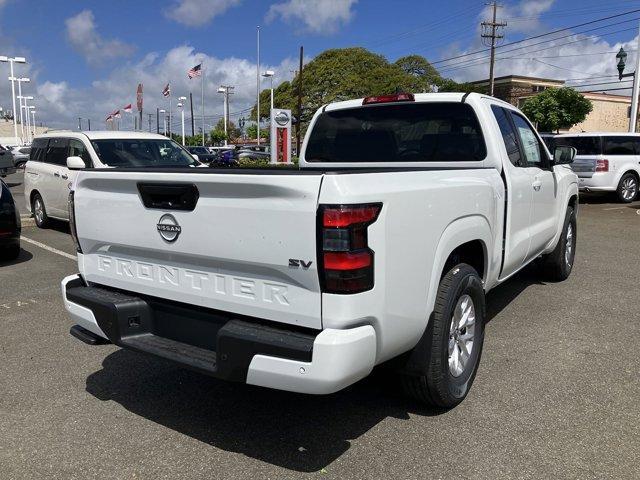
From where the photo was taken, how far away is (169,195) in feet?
9.32

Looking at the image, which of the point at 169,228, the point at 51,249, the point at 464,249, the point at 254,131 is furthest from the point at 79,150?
the point at 254,131

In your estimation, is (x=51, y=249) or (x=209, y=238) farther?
(x=51, y=249)

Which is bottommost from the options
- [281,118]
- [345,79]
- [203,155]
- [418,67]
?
[203,155]

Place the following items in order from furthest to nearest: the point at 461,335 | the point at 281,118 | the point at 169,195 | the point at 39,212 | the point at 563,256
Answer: the point at 281,118
the point at 39,212
the point at 563,256
the point at 461,335
the point at 169,195

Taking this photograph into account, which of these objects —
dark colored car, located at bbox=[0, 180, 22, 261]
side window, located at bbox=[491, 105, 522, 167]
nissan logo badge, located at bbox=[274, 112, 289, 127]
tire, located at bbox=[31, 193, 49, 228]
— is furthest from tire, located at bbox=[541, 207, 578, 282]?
nissan logo badge, located at bbox=[274, 112, 289, 127]

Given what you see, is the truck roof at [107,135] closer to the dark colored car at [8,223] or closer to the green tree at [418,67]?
the dark colored car at [8,223]

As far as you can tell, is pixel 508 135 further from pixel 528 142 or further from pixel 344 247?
pixel 344 247

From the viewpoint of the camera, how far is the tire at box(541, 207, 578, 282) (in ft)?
20.0

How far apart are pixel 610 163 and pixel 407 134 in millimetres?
11974

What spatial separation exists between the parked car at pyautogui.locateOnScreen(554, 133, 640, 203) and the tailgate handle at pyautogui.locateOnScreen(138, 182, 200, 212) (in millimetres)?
13813

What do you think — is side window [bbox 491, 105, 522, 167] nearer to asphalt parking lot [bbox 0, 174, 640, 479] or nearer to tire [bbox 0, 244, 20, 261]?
asphalt parking lot [bbox 0, 174, 640, 479]

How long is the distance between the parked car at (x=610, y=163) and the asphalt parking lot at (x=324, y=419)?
10621mm

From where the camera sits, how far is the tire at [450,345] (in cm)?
298

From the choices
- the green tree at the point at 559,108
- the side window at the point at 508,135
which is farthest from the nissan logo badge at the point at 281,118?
the green tree at the point at 559,108
